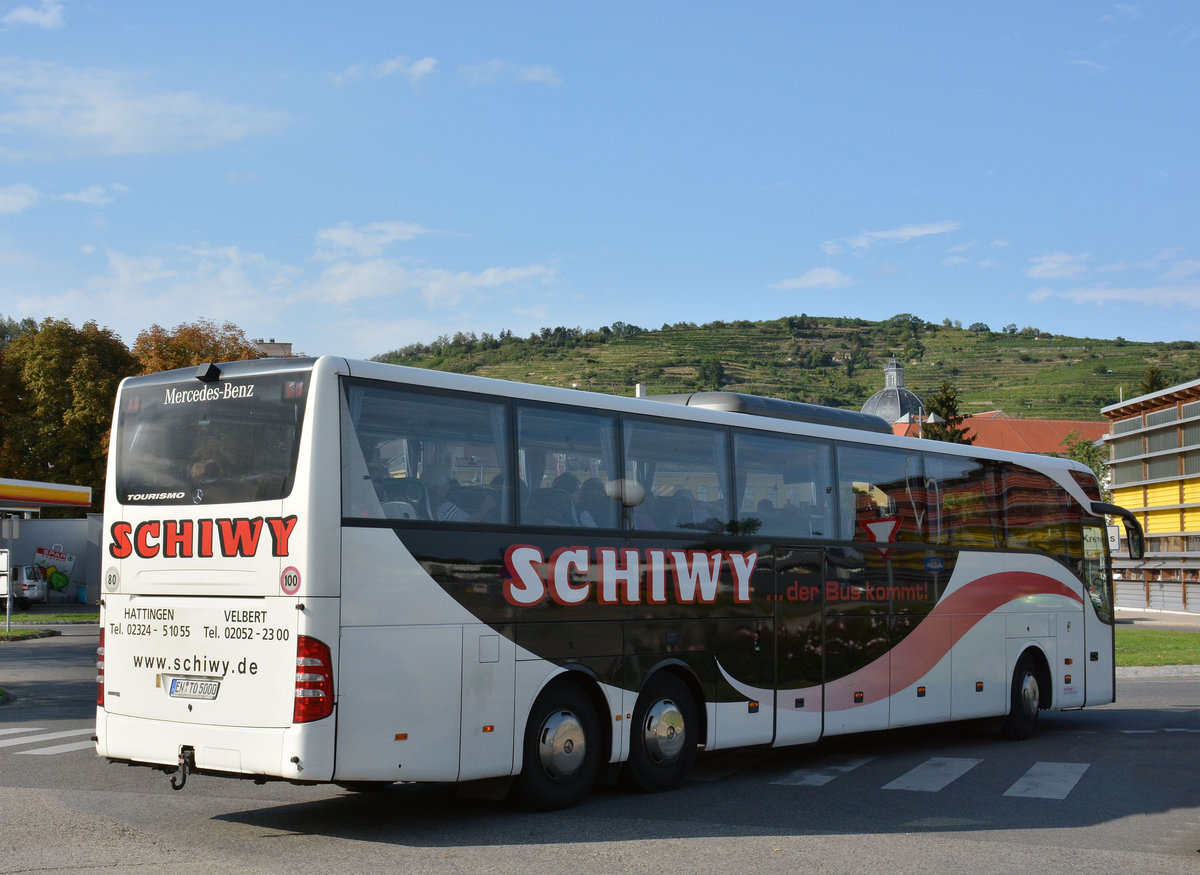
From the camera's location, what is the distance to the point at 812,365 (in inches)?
6875

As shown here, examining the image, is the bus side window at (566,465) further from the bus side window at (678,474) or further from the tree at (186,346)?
the tree at (186,346)

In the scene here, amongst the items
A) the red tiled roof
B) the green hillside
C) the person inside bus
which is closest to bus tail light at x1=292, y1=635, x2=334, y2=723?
the person inside bus

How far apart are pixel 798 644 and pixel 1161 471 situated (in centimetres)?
6906

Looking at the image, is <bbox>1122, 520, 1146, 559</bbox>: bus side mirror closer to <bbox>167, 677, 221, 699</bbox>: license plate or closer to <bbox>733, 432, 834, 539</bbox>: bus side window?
<bbox>733, 432, 834, 539</bbox>: bus side window

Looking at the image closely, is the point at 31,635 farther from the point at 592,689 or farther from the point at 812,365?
the point at 812,365

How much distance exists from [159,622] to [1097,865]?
6.20 metres

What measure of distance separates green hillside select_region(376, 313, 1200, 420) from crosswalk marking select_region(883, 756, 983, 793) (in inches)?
4183

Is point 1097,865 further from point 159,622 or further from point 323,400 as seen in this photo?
point 159,622

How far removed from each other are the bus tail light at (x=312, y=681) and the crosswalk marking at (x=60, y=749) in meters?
5.63

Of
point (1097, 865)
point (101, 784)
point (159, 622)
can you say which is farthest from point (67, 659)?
point (1097, 865)

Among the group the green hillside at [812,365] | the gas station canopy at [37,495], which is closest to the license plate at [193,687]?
the gas station canopy at [37,495]

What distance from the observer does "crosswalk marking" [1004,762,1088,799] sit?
10289mm

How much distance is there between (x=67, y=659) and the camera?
23.4 meters

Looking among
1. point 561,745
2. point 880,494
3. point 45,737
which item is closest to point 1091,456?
point 880,494
